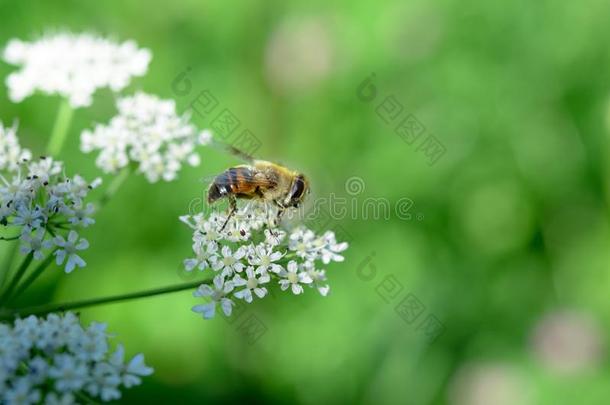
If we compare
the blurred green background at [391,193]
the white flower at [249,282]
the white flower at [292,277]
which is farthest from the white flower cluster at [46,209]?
the blurred green background at [391,193]

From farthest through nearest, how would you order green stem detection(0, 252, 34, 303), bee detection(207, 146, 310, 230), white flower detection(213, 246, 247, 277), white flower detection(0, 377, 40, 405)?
1. bee detection(207, 146, 310, 230)
2. white flower detection(213, 246, 247, 277)
3. green stem detection(0, 252, 34, 303)
4. white flower detection(0, 377, 40, 405)

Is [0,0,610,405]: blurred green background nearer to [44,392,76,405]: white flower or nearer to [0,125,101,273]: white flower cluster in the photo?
[0,125,101,273]: white flower cluster

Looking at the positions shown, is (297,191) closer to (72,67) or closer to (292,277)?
(292,277)

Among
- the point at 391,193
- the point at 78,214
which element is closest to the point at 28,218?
the point at 78,214

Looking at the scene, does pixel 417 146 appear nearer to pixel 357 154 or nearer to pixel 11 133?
pixel 357 154

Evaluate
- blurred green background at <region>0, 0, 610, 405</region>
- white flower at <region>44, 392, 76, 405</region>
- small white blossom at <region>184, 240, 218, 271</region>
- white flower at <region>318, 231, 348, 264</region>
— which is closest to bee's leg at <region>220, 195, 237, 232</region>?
small white blossom at <region>184, 240, 218, 271</region>

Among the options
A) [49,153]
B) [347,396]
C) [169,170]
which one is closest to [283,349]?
[347,396]

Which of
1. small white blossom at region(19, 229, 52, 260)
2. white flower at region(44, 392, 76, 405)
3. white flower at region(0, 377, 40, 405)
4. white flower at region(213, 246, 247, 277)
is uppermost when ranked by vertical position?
small white blossom at region(19, 229, 52, 260)
